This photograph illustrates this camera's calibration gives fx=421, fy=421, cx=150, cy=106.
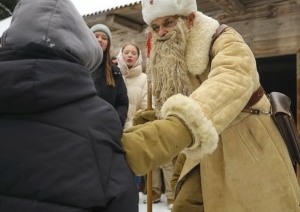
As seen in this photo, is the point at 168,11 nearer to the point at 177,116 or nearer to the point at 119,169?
the point at 177,116

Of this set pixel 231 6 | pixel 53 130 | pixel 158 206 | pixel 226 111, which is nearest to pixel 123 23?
pixel 231 6

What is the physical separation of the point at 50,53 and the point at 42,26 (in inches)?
3.4

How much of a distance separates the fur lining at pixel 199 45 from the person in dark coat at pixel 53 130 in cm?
98

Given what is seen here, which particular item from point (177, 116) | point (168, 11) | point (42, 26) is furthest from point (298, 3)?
point (42, 26)

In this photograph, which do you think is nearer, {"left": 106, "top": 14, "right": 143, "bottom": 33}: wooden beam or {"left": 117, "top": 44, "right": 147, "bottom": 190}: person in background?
{"left": 117, "top": 44, "right": 147, "bottom": 190}: person in background

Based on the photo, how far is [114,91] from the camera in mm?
3822

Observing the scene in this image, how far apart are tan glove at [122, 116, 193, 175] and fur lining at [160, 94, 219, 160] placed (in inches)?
2.0

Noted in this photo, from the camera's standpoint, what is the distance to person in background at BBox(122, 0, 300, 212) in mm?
1864

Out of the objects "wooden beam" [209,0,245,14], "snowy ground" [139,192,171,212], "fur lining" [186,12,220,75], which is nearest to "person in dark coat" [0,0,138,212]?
"fur lining" [186,12,220,75]

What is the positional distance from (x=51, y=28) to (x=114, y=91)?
261 centimetres

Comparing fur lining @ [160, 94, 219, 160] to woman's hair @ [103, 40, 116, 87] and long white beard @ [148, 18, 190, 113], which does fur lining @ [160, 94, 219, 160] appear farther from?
woman's hair @ [103, 40, 116, 87]

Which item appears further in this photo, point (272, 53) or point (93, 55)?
point (272, 53)

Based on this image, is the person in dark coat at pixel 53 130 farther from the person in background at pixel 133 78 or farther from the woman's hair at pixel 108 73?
the person in background at pixel 133 78

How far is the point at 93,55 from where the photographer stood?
4.36 ft
